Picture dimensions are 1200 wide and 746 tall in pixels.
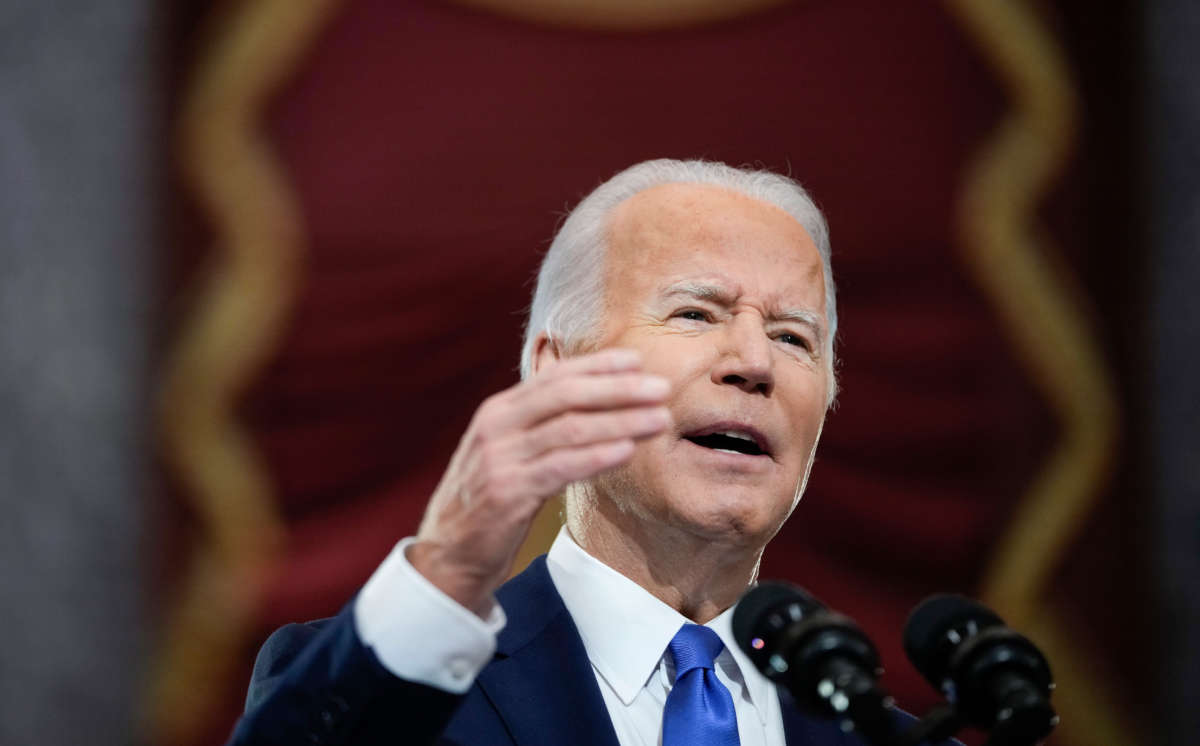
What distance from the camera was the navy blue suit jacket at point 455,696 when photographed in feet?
4.52

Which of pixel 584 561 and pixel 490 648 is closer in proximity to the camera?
pixel 490 648

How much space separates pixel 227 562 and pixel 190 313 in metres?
0.66

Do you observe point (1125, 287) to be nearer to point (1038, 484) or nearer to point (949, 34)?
point (1038, 484)

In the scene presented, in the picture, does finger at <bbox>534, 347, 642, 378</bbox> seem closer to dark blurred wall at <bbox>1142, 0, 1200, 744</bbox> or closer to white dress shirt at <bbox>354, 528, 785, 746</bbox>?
white dress shirt at <bbox>354, 528, 785, 746</bbox>

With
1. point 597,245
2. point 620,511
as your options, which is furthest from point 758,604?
point 597,245

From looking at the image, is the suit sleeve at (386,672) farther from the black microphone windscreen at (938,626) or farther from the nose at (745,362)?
the nose at (745,362)

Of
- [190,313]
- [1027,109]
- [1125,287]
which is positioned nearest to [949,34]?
[1027,109]

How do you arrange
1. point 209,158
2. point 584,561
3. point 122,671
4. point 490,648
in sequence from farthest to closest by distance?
point 209,158 → point 122,671 → point 584,561 → point 490,648

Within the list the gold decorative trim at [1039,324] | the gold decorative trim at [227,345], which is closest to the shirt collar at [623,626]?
the gold decorative trim at [227,345]

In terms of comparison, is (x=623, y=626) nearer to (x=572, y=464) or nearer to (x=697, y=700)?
(x=697, y=700)

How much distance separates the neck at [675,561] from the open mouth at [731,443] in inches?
5.7

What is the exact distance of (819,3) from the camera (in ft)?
11.9

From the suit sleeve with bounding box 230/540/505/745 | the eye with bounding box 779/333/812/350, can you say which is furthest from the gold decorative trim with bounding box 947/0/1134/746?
the suit sleeve with bounding box 230/540/505/745

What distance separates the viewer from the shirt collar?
189cm
